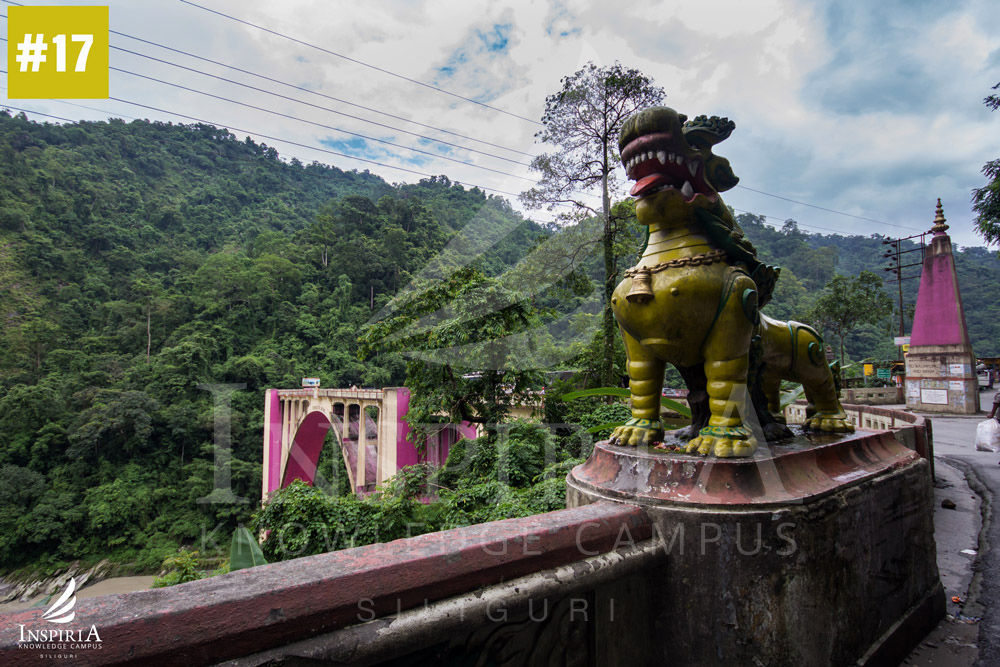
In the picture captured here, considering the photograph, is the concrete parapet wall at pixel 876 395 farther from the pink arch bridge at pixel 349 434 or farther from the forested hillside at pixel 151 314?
the pink arch bridge at pixel 349 434

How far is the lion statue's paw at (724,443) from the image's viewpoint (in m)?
1.59

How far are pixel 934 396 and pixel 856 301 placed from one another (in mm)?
8952

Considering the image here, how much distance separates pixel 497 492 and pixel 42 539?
98.5 ft

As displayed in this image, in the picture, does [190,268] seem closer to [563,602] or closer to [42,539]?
[42,539]

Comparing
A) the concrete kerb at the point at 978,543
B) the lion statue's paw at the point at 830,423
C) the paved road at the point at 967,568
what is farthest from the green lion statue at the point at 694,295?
the concrete kerb at the point at 978,543

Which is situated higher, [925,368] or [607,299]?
[607,299]

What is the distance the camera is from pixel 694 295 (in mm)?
1779

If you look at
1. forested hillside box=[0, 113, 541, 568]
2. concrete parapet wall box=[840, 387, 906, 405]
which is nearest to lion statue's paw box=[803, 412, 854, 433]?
forested hillside box=[0, 113, 541, 568]

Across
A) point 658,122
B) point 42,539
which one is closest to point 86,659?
point 658,122

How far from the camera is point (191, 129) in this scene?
6875 cm

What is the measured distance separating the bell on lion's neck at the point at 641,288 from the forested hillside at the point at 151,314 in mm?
12801

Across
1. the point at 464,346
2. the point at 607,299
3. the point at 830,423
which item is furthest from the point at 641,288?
the point at 607,299

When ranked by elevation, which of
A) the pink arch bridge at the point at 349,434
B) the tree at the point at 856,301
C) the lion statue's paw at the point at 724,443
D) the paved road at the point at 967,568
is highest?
the tree at the point at 856,301

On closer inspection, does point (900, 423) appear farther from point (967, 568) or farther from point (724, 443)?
point (724, 443)
